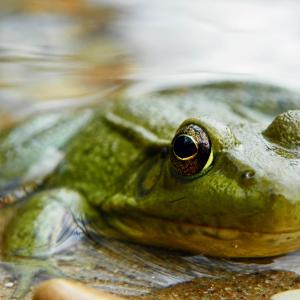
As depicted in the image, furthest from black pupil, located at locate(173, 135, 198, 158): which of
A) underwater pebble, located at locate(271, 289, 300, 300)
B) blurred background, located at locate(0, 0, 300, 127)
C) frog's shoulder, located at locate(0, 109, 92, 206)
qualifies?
blurred background, located at locate(0, 0, 300, 127)

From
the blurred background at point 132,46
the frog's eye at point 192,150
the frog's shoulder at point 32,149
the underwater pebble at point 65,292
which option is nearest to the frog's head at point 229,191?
the frog's eye at point 192,150

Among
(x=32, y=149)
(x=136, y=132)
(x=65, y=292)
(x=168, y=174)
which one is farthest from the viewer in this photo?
(x=32, y=149)

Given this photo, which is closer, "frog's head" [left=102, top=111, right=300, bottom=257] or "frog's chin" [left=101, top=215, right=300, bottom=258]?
"frog's head" [left=102, top=111, right=300, bottom=257]

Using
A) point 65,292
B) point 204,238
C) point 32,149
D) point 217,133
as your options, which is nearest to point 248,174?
point 217,133

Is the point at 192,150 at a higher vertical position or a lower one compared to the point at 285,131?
lower

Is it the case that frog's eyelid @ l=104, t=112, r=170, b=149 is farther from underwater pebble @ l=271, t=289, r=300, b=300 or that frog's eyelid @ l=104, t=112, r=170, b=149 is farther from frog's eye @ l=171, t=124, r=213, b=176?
underwater pebble @ l=271, t=289, r=300, b=300

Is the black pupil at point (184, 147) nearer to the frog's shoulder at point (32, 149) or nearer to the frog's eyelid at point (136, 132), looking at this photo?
the frog's eyelid at point (136, 132)

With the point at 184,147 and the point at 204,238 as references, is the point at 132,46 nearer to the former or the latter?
the point at 184,147
